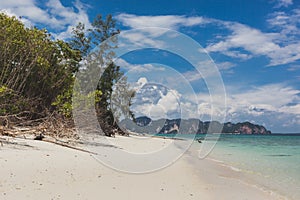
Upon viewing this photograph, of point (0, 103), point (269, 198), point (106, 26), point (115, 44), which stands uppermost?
point (106, 26)

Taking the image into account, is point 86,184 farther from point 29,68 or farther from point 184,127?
point 184,127

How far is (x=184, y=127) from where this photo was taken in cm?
2648

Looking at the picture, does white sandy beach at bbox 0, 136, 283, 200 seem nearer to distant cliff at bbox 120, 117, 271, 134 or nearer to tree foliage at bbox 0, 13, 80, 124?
tree foliage at bbox 0, 13, 80, 124

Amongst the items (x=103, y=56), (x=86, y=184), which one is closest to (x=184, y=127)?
(x=103, y=56)

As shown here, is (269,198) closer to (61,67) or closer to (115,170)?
(115,170)

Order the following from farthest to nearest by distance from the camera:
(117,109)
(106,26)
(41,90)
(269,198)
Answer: (117,109) → (106,26) → (41,90) → (269,198)

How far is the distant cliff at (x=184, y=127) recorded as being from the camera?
21184 millimetres

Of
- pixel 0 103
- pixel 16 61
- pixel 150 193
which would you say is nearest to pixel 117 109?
pixel 16 61

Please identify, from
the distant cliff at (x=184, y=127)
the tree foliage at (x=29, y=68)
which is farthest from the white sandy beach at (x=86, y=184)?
the distant cliff at (x=184, y=127)

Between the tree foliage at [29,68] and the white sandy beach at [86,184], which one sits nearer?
the white sandy beach at [86,184]

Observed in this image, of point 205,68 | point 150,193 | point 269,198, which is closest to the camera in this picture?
point 150,193

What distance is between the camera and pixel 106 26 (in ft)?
77.9

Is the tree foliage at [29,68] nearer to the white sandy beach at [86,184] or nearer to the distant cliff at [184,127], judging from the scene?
the white sandy beach at [86,184]

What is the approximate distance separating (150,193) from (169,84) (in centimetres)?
856
